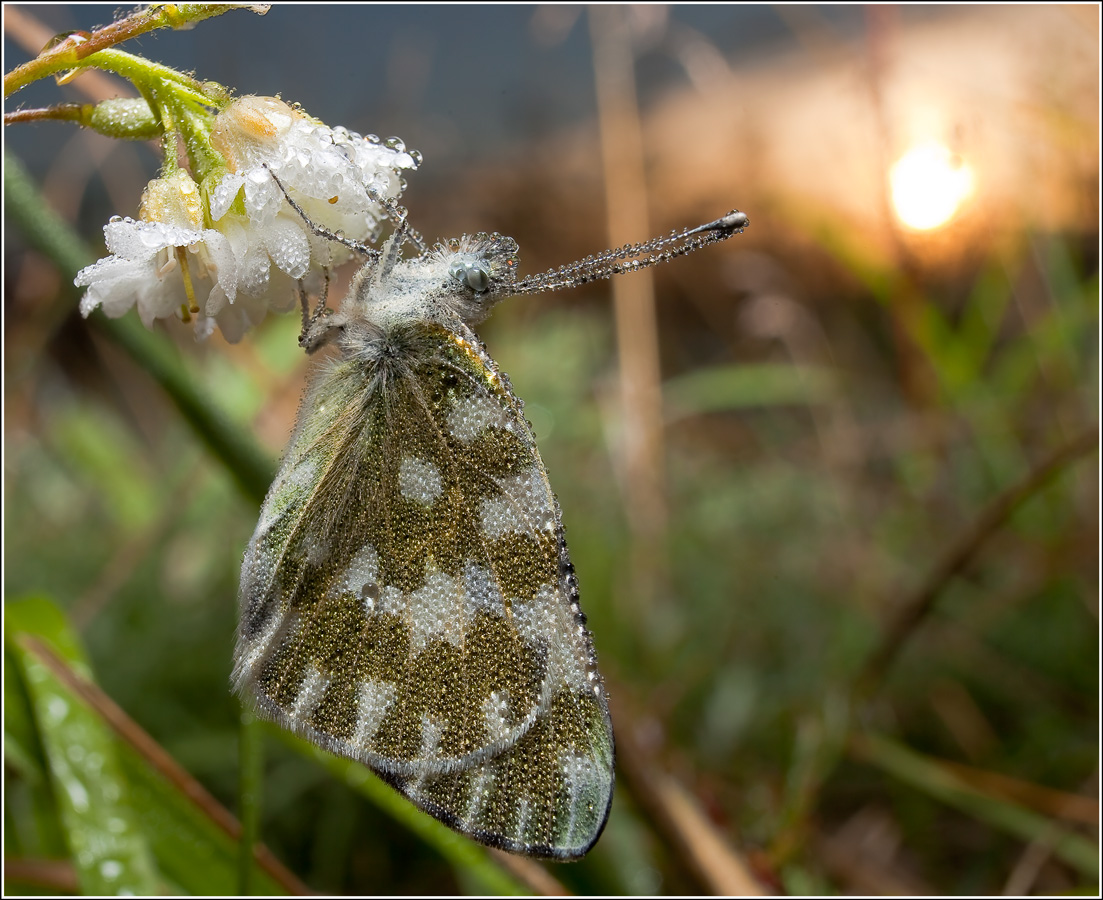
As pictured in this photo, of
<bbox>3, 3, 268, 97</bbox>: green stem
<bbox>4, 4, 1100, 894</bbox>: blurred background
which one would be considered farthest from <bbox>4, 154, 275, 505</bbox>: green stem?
<bbox>3, 3, 268, 97</bbox>: green stem

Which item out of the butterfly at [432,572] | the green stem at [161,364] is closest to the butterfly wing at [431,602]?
the butterfly at [432,572]

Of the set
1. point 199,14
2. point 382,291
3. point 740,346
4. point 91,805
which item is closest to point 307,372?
point 382,291

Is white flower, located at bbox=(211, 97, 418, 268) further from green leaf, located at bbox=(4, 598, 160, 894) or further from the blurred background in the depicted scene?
green leaf, located at bbox=(4, 598, 160, 894)

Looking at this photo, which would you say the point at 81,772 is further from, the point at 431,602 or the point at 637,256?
the point at 637,256

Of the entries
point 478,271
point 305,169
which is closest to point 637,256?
point 478,271

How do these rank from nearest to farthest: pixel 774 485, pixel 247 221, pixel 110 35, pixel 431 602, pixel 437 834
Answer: pixel 110 35 < pixel 247 221 < pixel 431 602 < pixel 437 834 < pixel 774 485

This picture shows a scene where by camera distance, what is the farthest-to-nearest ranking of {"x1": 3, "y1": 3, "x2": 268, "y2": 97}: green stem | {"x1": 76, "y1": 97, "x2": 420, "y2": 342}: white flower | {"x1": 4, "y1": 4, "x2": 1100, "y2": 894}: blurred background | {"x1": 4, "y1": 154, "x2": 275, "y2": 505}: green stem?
{"x1": 4, "y1": 4, "x2": 1100, "y2": 894}: blurred background → {"x1": 4, "y1": 154, "x2": 275, "y2": 505}: green stem → {"x1": 76, "y1": 97, "x2": 420, "y2": 342}: white flower → {"x1": 3, "y1": 3, "x2": 268, "y2": 97}: green stem
